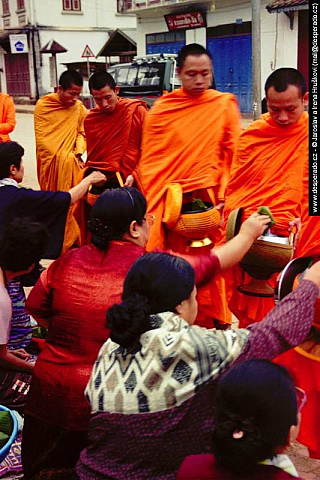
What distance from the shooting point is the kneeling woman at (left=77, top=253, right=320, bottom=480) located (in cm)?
173

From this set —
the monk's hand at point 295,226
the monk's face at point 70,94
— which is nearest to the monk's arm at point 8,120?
the monk's face at point 70,94

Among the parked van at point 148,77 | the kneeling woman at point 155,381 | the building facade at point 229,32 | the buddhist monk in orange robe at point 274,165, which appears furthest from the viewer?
the building facade at point 229,32

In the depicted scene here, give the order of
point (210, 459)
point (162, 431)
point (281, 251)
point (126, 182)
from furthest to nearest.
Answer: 1. point (126, 182)
2. point (281, 251)
3. point (162, 431)
4. point (210, 459)

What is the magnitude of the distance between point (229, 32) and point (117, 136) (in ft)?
53.7

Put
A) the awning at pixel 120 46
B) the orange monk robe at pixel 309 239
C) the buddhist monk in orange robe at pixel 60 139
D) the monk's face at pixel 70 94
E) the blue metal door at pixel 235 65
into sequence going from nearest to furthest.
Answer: the orange monk robe at pixel 309 239, the monk's face at pixel 70 94, the buddhist monk in orange robe at pixel 60 139, the blue metal door at pixel 235 65, the awning at pixel 120 46

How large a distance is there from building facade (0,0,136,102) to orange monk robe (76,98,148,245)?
86.2ft

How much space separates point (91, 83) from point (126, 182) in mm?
838

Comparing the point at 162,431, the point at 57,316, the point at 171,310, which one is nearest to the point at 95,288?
the point at 57,316

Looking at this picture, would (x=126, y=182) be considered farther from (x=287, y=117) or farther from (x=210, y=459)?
(x=210, y=459)

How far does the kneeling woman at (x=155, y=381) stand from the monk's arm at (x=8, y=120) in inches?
237

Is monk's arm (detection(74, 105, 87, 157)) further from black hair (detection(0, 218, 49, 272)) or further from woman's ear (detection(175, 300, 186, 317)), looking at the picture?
woman's ear (detection(175, 300, 186, 317))

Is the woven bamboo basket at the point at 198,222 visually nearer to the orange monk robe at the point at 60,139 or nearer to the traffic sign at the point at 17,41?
the orange monk robe at the point at 60,139

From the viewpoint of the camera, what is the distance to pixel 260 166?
3.65 metres

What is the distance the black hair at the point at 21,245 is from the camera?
3.04 m
